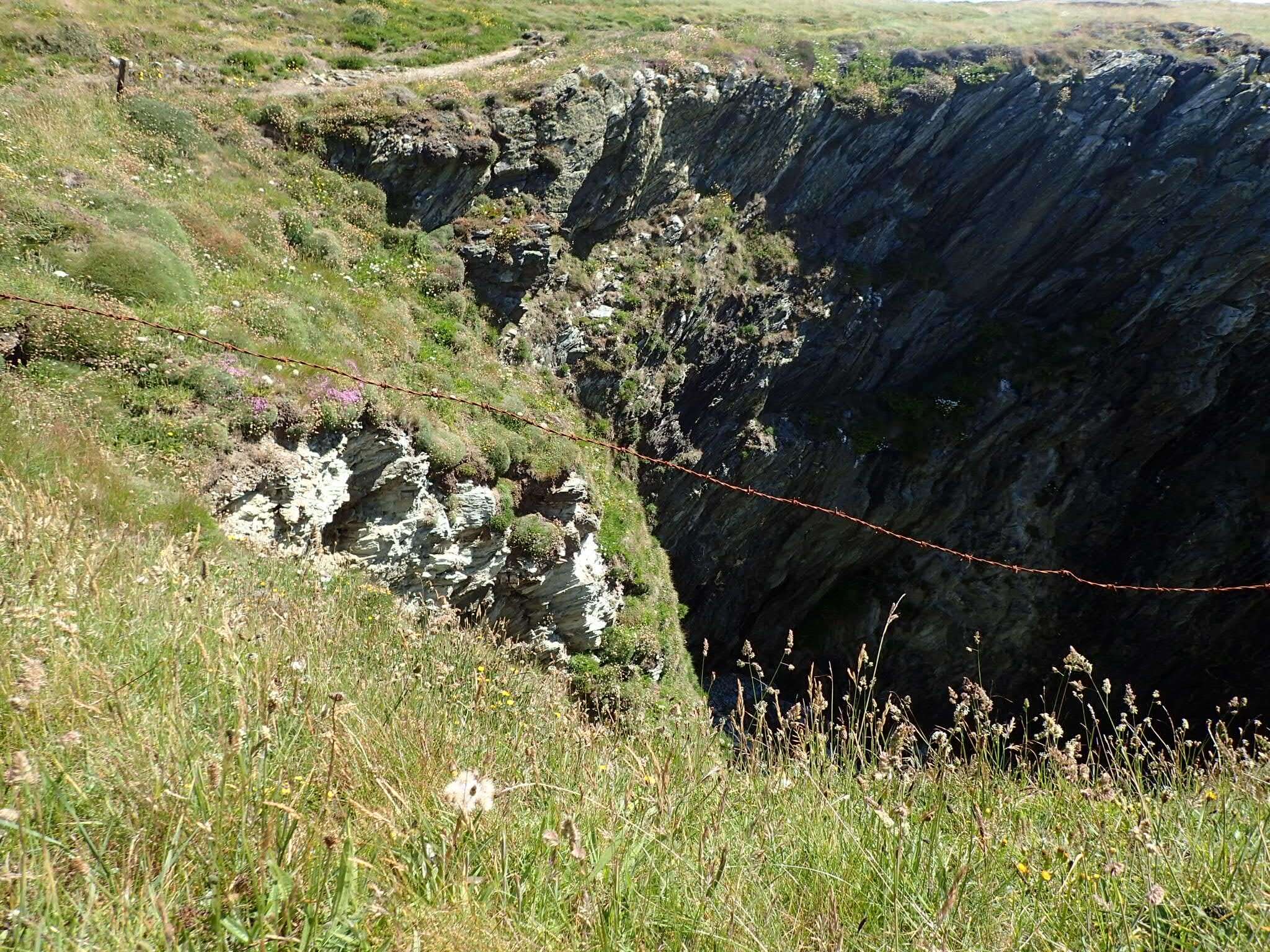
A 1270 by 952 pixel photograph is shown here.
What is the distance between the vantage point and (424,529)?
44.4 feet

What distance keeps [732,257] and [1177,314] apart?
63.6 feet

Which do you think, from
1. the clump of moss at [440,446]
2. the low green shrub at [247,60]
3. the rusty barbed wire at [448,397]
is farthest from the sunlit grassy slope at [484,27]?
the clump of moss at [440,446]

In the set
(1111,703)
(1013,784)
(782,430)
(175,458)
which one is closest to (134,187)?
(175,458)

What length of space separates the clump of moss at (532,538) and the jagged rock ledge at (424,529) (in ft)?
0.16

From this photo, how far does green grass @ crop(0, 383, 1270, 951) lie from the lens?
6.19 feet

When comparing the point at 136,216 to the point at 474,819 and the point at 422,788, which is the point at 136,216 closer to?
the point at 422,788

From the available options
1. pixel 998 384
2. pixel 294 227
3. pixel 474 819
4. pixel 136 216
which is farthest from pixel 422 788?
pixel 998 384

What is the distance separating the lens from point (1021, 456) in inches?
1227

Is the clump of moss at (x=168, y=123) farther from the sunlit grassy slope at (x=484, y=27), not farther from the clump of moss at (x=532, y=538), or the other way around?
the clump of moss at (x=532, y=538)

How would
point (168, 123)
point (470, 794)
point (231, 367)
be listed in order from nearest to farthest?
point (470, 794) → point (231, 367) → point (168, 123)

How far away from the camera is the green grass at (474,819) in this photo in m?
1.89

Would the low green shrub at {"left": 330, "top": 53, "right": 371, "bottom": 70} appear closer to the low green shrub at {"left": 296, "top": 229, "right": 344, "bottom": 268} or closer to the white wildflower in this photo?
the low green shrub at {"left": 296, "top": 229, "right": 344, "bottom": 268}

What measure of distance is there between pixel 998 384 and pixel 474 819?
107 ft

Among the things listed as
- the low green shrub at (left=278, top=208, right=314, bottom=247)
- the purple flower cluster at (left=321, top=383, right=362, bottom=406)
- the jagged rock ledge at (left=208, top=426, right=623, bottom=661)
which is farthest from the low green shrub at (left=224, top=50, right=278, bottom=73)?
the jagged rock ledge at (left=208, top=426, right=623, bottom=661)
